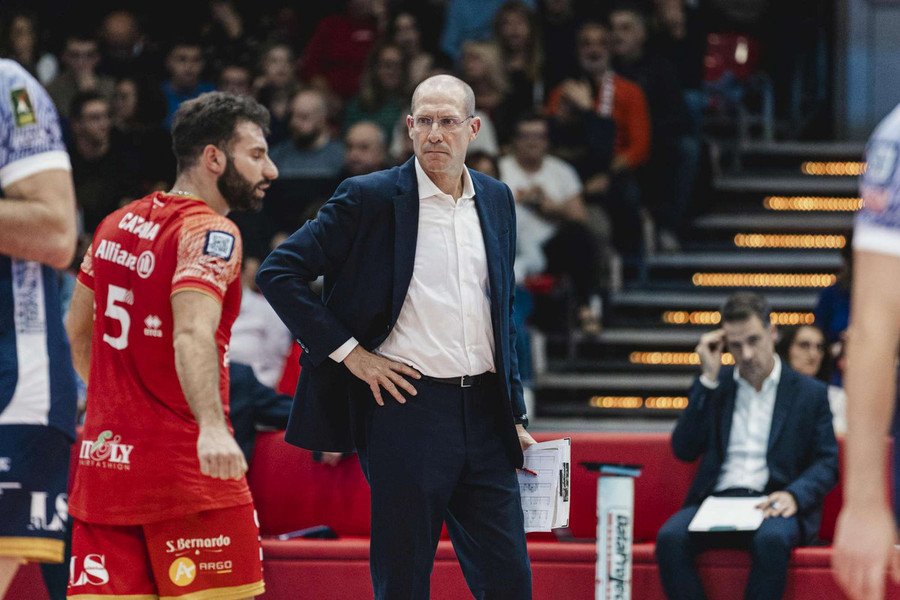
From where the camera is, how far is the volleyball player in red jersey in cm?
299

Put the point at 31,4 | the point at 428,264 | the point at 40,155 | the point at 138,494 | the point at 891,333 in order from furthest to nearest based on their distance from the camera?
the point at 31,4 < the point at 428,264 < the point at 138,494 < the point at 40,155 < the point at 891,333

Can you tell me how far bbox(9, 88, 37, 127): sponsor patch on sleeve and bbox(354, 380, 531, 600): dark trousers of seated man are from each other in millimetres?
1208

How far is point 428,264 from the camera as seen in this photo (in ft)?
10.6

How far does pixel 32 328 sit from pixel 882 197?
1.71 m

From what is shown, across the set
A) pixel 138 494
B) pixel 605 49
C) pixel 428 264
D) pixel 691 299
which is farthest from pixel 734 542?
pixel 605 49

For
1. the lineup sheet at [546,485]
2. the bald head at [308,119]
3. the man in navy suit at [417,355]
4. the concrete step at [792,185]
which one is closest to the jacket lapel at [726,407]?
the lineup sheet at [546,485]

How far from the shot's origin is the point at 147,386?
9.94 feet

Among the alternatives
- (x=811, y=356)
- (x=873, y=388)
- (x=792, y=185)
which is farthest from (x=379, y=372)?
(x=792, y=185)

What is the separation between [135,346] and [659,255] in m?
6.24

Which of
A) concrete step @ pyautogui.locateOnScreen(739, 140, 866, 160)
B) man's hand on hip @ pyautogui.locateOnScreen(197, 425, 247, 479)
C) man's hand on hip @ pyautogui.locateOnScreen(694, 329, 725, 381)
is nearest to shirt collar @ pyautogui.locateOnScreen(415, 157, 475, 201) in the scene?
man's hand on hip @ pyautogui.locateOnScreen(197, 425, 247, 479)

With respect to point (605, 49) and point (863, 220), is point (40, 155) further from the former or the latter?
point (605, 49)

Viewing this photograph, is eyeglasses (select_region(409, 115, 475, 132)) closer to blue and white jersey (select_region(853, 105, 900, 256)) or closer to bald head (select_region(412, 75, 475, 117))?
bald head (select_region(412, 75, 475, 117))

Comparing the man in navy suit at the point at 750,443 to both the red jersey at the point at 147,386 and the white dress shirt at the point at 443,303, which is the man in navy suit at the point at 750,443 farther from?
the red jersey at the point at 147,386

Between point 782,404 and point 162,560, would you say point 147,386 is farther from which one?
point 782,404
